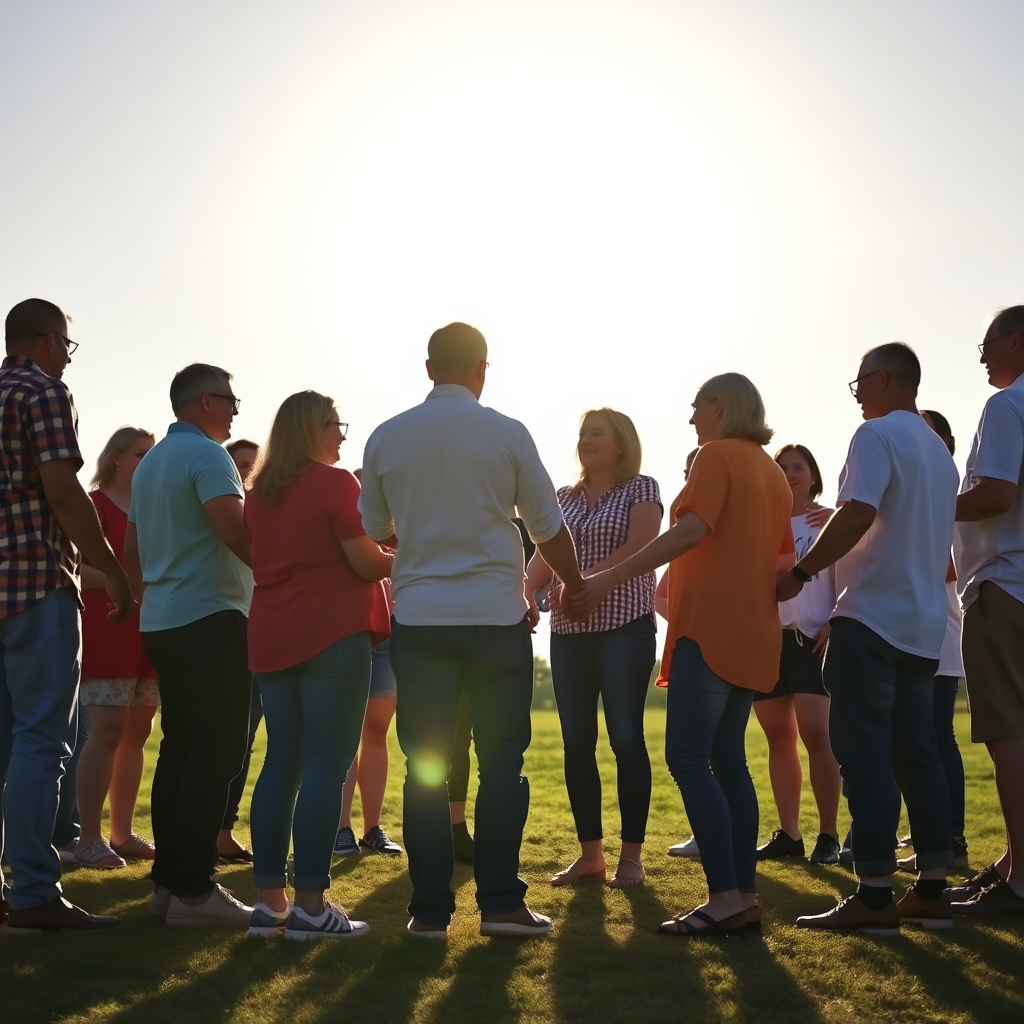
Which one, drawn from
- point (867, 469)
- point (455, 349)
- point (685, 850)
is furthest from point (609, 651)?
point (455, 349)

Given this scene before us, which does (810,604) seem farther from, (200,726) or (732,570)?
(200,726)

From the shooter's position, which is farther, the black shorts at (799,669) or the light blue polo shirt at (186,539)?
the black shorts at (799,669)

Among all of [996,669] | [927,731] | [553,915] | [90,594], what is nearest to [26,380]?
[90,594]

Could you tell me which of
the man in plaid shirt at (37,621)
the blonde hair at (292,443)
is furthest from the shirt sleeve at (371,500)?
the man in plaid shirt at (37,621)

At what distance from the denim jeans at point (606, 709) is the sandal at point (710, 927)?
1335mm

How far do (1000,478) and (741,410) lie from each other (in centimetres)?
121

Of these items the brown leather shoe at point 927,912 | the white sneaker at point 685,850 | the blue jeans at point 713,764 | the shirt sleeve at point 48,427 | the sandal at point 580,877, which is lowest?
the white sneaker at point 685,850

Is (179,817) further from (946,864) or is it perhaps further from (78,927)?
(946,864)

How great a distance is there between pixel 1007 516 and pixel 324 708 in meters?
3.14

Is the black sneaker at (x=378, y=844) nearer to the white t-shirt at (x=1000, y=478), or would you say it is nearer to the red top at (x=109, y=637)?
the red top at (x=109, y=637)

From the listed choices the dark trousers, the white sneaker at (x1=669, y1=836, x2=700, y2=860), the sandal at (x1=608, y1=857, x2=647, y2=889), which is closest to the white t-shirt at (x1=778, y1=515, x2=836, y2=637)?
the white sneaker at (x1=669, y1=836, x2=700, y2=860)

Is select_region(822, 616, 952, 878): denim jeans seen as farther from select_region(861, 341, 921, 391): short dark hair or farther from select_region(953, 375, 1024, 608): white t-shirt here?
select_region(861, 341, 921, 391): short dark hair

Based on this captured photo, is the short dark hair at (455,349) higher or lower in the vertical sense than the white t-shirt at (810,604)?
higher

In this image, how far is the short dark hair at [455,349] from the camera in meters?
4.91
